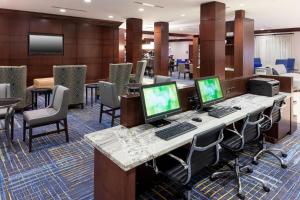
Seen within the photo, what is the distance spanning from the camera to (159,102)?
8.02 ft

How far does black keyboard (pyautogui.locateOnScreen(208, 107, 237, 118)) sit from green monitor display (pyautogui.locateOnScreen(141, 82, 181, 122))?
18.2 inches

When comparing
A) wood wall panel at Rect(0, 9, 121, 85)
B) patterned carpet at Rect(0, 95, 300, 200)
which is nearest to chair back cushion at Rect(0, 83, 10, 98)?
patterned carpet at Rect(0, 95, 300, 200)

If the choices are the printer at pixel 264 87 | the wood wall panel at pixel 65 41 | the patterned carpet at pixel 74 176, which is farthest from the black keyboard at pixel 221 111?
the wood wall panel at pixel 65 41

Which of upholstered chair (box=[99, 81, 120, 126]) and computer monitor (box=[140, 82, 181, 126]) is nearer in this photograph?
computer monitor (box=[140, 82, 181, 126])

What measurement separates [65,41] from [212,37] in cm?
587

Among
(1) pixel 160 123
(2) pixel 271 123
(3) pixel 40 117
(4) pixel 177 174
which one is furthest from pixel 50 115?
(2) pixel 271 123

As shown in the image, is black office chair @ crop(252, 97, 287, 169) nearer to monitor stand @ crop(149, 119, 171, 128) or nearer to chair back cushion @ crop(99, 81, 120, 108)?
monitor stand @ crop(149, 119, 171, 128)

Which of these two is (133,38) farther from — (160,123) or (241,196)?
(241,196)

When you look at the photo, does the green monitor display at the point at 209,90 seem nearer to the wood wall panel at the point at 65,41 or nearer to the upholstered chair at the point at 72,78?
the upholstered chair at the point at 72,78

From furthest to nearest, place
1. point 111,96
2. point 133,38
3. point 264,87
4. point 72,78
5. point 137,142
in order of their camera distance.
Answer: point 133,38 < point 72,78 < point 111,96 < point 264,87 < point 137,142

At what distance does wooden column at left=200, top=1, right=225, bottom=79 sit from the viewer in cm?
666

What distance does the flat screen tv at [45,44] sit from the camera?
8.67 m

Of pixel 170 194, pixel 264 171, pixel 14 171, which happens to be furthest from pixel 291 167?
pixel 14 171

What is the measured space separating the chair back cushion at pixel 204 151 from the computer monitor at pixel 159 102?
22.2 inches
